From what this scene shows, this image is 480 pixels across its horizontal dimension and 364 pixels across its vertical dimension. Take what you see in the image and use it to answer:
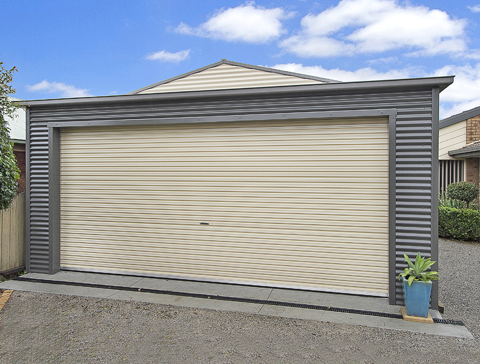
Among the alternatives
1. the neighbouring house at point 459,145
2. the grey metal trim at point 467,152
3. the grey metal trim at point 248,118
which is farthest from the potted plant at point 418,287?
the neighbouring house at point 459,145

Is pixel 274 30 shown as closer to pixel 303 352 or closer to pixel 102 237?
pixel 102 237

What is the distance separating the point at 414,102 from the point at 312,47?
14.2m

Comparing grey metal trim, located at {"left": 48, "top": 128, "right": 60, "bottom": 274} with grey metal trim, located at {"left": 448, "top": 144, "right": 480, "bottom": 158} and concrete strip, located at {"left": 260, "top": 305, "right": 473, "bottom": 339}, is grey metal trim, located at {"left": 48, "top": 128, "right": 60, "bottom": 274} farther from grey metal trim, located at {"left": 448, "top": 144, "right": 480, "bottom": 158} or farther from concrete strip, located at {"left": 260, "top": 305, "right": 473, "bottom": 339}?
grey metal trim, located at {"left": 448, "top": 144, "right": 480, "bottom": 158}

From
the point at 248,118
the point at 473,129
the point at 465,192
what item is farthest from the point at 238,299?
the point at 473,129

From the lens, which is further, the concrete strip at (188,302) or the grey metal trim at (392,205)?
the grey metal trim at (392,205)

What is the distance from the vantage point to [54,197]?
19.9ft

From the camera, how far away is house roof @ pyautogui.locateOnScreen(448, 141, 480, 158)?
32.6 feet

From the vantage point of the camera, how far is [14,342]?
3562 mm

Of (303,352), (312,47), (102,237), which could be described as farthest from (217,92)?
(312,47)

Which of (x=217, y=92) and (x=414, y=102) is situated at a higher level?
(x=217, y=92)

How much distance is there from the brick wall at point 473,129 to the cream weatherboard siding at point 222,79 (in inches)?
355

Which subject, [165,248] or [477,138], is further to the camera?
[477,138]

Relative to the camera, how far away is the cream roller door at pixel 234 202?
16.2 feet

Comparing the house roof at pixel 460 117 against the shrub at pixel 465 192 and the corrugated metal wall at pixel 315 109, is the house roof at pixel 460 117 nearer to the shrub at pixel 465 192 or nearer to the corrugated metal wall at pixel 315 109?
the shrub at pixel 465 192
